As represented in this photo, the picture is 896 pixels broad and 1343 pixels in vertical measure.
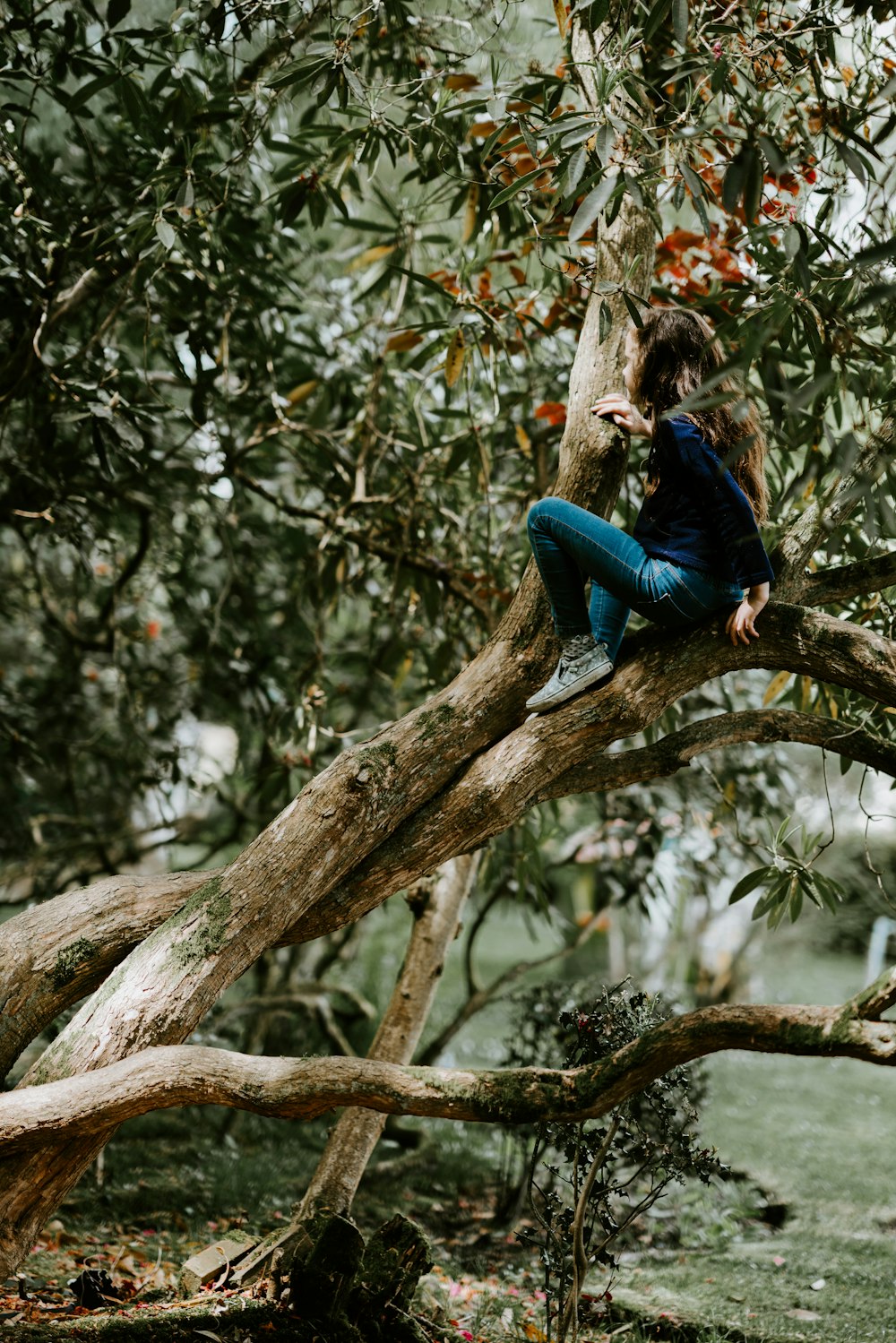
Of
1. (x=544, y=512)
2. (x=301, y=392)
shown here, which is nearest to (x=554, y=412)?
(x=301, y=392)

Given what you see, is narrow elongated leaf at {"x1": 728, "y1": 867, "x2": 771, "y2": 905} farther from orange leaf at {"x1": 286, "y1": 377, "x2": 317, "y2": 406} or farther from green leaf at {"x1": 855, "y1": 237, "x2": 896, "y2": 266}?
orange leaf at {"x1": 286, "y1": 377, "x2": 317, "y2": 406}

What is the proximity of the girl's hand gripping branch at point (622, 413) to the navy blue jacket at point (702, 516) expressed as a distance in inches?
4.9

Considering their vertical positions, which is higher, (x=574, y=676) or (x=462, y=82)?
(x=462, y=82)

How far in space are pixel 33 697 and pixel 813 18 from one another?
550cm

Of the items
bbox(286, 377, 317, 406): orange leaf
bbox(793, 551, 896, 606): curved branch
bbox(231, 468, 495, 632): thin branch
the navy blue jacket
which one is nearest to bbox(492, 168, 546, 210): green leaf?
the navy blue jacket

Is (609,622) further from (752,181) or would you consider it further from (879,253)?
(879,253)

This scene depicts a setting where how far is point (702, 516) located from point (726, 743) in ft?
1.99

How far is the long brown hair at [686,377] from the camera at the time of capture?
2570 millimetres

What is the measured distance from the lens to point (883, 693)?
251 centimetres

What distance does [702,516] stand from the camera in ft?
8.47

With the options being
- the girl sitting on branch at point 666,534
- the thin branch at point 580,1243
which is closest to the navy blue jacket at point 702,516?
the girl sitting on branch at point 666,534

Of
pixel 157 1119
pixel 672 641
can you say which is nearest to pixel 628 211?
pixel 672 641

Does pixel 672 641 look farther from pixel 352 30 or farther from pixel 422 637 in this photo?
pixel 422 637

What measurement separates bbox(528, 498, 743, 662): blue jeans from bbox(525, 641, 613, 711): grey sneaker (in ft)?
0.19
